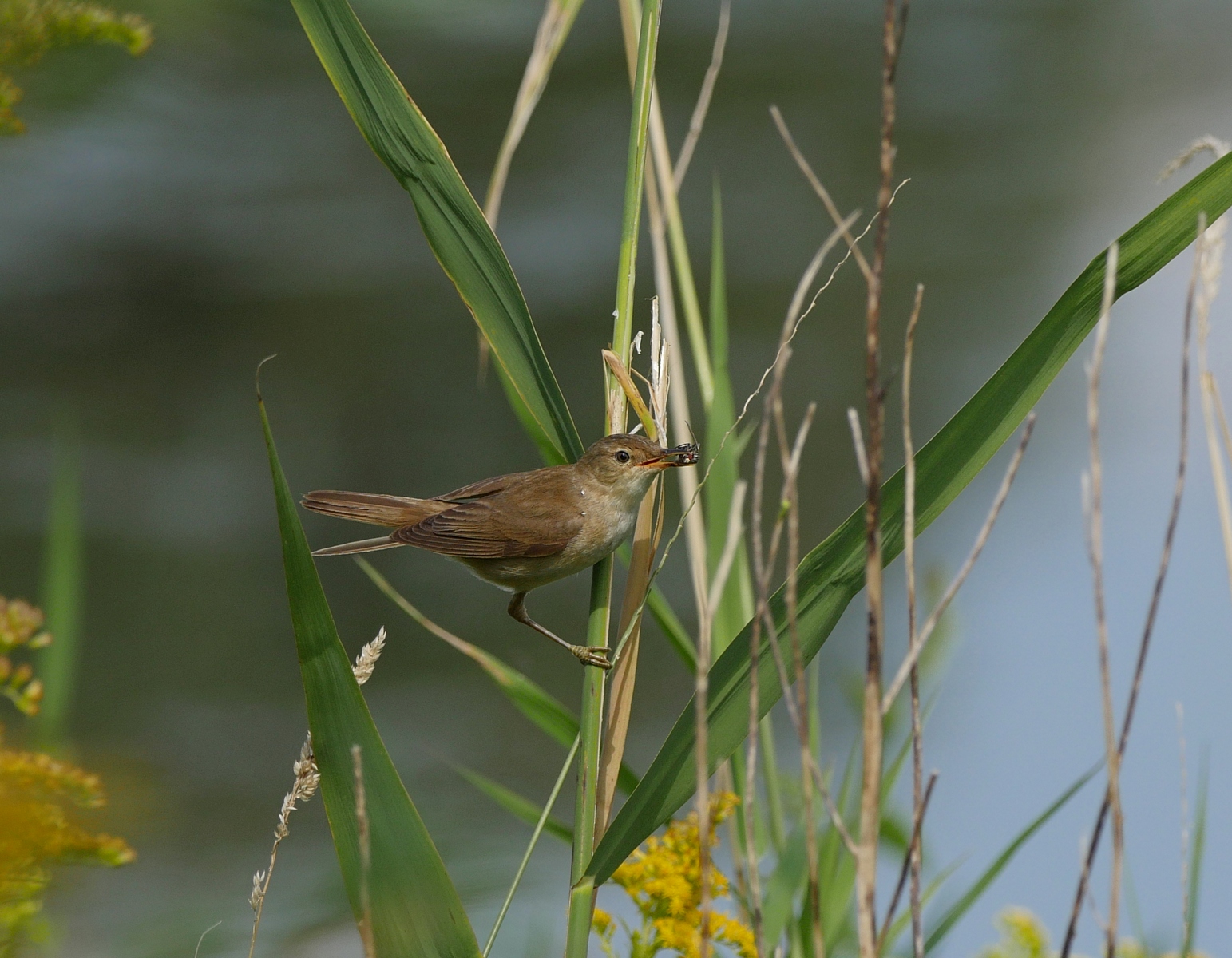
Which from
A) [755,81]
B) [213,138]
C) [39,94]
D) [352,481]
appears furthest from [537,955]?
[755,81]

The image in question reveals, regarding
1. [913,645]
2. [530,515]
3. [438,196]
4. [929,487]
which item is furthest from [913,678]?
[530,515]

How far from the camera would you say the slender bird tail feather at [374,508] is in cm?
168

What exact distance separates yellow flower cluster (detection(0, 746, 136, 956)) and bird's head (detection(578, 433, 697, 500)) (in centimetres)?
70

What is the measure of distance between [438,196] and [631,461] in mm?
507

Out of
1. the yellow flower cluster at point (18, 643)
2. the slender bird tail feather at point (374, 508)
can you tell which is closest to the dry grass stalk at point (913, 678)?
the yellow flower cluster at point (18, 643)

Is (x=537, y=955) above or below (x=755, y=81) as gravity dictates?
below

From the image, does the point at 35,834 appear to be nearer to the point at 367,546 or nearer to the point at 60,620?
the point at 60,620

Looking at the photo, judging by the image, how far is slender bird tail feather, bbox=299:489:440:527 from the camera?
1.68 m

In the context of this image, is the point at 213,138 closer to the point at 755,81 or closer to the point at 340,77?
the point at 755,81

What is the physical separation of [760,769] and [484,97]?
4278mm

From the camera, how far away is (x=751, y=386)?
414cm

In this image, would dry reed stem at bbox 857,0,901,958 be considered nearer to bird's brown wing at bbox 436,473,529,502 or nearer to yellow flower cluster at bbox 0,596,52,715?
yellow flower cluster at bbox 0,596,52,715

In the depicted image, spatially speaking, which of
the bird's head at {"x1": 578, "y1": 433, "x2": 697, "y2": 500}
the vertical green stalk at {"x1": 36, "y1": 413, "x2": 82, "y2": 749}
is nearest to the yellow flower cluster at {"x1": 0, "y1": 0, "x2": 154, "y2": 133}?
the vertical green stalk at {"x1": 36, "y1": 413, "x2": 82, "y2": 749}

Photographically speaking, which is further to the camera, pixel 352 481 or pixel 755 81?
pixel 755 81
